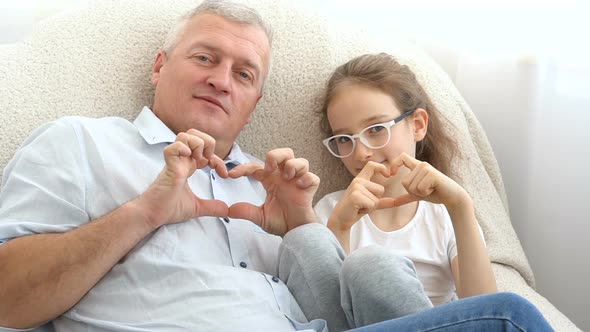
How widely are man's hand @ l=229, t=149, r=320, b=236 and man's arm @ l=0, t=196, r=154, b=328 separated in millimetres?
207

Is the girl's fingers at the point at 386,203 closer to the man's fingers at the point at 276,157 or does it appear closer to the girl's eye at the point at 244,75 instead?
the man's fingers at the point at 276,157

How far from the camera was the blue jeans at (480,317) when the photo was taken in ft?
3.16

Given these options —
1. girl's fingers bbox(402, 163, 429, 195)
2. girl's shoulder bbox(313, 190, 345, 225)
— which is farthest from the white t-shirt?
girl's fingers bbox(402, 163, 429, 195)

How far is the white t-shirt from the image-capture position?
1.51 meters

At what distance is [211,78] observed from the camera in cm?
146

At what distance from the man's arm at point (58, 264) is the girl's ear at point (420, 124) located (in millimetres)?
715

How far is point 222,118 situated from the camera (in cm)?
147

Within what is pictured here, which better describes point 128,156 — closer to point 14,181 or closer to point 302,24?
point 14,181

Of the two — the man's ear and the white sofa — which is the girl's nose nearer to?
the white sofa

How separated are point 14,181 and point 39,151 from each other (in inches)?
2.7

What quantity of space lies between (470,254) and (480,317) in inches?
16.2

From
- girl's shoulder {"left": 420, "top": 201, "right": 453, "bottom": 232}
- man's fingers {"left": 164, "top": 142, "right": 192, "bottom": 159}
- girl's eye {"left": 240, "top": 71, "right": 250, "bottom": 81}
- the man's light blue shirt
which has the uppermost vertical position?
girl's eye {"left": 240, "top": 71, "right": 250, "bottom": 81}

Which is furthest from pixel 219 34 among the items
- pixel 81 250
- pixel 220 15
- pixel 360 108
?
pixel 81 250

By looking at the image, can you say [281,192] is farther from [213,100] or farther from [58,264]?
[58,264]
